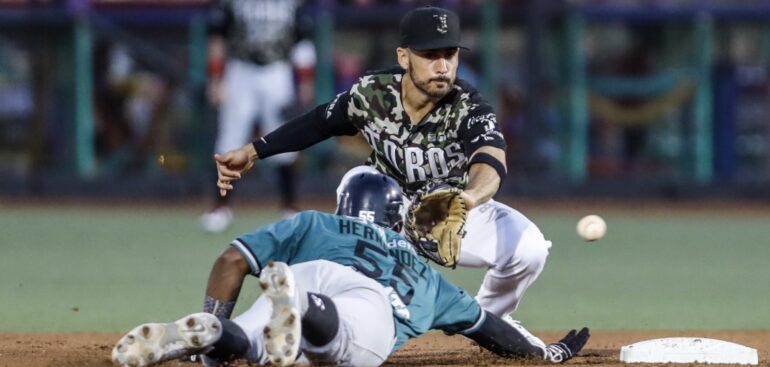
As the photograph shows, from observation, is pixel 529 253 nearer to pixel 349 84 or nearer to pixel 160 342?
pixel 160 342

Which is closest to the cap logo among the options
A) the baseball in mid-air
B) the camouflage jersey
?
the camouflage jersey

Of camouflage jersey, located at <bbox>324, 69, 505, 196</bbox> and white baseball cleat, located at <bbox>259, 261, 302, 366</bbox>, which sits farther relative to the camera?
camouflage jersey, located at <bbox>324, 69, 505, 196</bbox>

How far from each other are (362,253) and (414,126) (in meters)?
1.22

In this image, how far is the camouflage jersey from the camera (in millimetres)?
6242

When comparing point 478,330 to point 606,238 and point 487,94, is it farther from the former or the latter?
point 487,94

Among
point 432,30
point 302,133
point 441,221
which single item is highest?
point 432,30

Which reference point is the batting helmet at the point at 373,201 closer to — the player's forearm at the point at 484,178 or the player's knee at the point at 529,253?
the player's forearm at the point at 484,178

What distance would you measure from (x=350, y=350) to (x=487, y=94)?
12000 millimetres

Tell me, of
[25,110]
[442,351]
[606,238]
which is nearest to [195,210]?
[25,110]

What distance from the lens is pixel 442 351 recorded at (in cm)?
662

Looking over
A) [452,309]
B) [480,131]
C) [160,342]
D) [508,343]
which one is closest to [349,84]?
[480,131]

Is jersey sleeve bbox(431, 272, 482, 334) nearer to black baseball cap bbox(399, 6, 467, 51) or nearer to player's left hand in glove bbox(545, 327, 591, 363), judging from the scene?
player's left hand in glove bbox(545, 327, 591, 363)

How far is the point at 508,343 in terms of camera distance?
577 centimetres

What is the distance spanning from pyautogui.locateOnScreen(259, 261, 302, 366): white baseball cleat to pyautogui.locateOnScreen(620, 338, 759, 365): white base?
183cm
